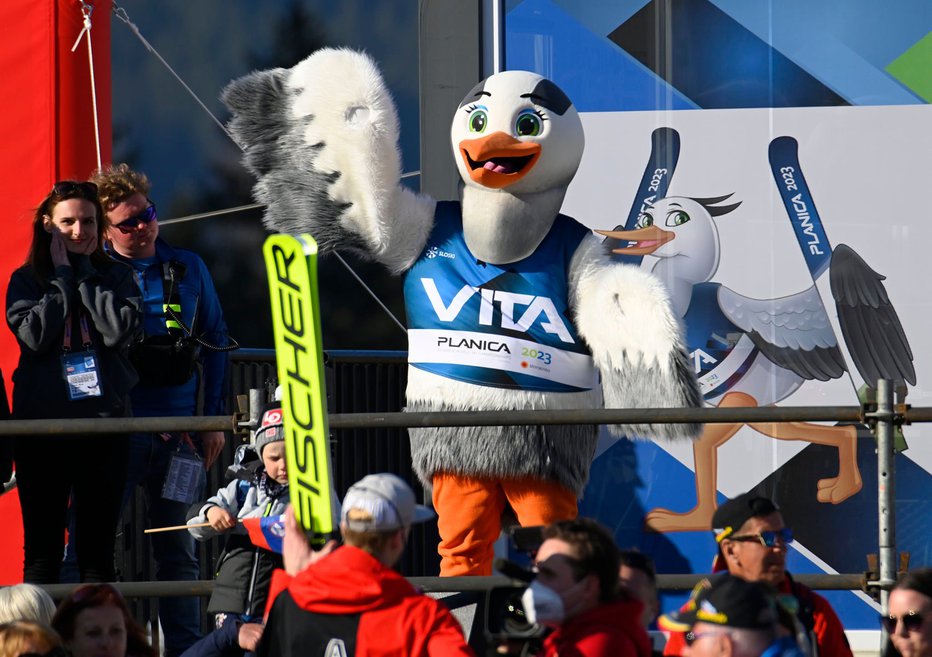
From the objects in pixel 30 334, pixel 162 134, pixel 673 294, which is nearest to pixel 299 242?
pixel 30 334

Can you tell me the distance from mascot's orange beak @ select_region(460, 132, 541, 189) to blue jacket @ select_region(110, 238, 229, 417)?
2.89ft

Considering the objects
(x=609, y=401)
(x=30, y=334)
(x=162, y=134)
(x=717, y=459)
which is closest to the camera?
(x=30, y=334)

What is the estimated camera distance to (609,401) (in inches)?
181

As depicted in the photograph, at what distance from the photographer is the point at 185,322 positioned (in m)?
4.80

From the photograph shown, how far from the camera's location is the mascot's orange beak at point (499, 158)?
456cm

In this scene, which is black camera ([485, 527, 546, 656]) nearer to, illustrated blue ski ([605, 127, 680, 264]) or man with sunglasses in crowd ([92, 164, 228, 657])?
man with sunglasses in crowd ([92, 164, 228, 657])

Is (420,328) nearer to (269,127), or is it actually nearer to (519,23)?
(269,127)

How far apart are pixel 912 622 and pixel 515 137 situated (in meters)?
1.89

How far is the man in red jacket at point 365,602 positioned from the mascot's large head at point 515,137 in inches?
66.1

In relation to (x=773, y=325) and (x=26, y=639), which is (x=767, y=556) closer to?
(x=26, y=639)

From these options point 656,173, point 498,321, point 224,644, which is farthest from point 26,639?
point 656,173

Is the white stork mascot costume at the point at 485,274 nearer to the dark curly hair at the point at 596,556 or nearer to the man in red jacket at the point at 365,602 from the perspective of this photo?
the man in red jacket at the point at 365,602

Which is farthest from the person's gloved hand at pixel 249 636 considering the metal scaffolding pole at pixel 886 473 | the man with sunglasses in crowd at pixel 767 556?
the metal scaffolding pole at pixel 886 473

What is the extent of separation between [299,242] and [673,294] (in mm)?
2399
